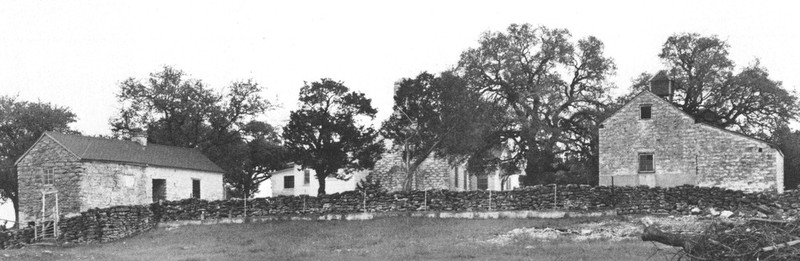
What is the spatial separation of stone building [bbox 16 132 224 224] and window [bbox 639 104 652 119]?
83.7 feet

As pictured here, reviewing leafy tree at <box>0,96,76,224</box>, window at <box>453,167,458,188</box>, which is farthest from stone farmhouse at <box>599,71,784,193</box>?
leafy tree at <box>0,96,76,224</box>

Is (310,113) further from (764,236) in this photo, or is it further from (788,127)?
(764,236)

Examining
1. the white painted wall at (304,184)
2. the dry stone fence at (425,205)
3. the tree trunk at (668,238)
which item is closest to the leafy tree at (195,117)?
the white painted wall at (304,184)

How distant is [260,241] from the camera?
31516 mm

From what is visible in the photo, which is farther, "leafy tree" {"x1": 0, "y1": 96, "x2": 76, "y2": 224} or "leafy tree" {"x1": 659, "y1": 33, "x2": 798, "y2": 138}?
"leafy tree" {"x1": 0, "y1": 96, "x2": 76, "y2": 224}

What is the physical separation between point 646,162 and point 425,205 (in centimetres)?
1399

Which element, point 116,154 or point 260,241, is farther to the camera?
point 116,154

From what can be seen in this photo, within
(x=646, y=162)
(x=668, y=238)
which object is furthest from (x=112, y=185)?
(x=668, y=238)

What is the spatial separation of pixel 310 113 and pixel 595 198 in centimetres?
2134

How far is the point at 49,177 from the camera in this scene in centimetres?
4241

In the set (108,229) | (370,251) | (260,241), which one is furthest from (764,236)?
(108,229)

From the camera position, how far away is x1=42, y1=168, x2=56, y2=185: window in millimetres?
42188

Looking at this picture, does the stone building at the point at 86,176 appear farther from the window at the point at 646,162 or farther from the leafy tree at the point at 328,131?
the window at the point at 646,162

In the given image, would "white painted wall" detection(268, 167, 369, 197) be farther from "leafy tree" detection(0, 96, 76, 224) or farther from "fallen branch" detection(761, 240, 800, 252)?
"fallen branch" detection(761, 240, 800, 252)
